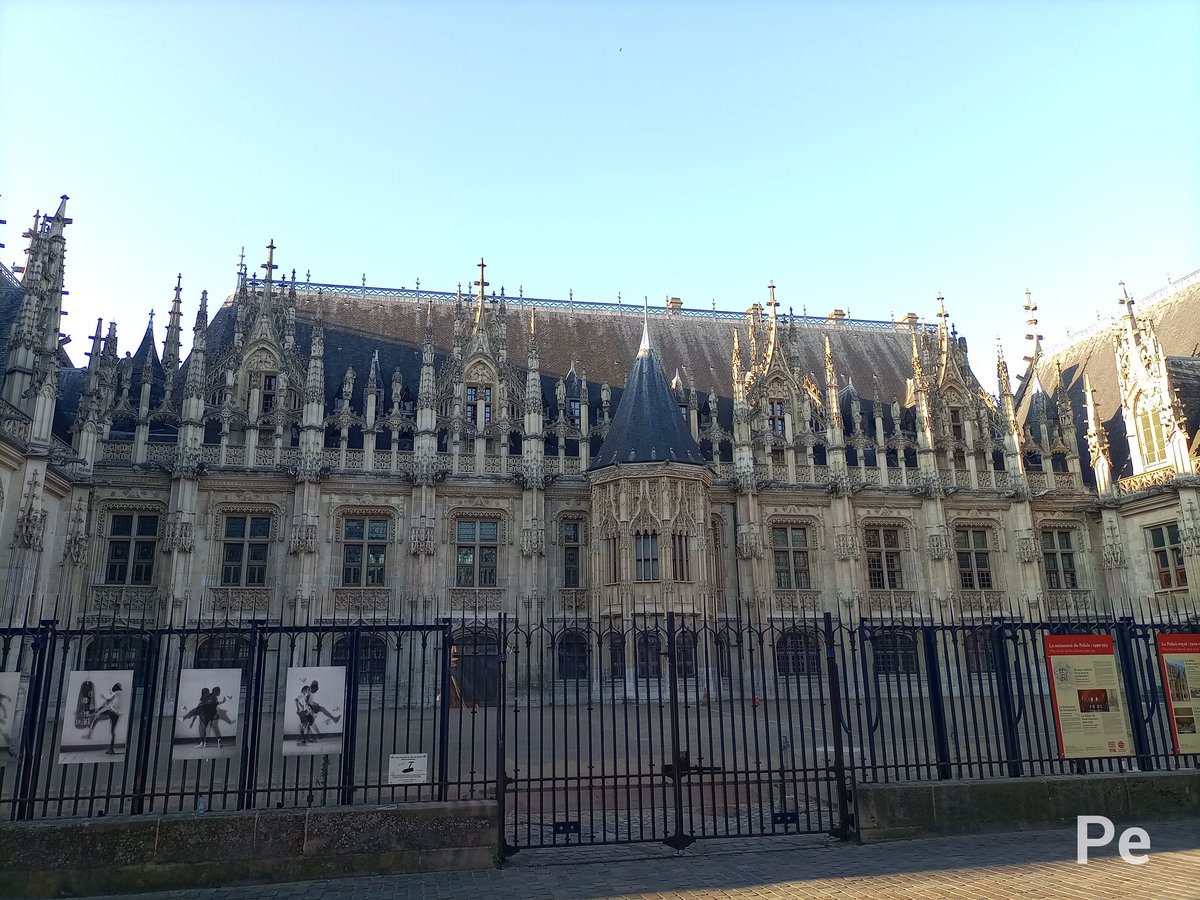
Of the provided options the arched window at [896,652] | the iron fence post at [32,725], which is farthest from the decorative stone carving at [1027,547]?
the iron fence post at [32,725]

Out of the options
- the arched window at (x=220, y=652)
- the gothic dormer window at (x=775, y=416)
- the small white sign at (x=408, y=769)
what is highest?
the gothic dormer window at (x=775, y=416)

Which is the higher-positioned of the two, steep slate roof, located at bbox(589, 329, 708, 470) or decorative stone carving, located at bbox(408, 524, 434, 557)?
steep slate roof, located at bbox(589, 329, 708, 470)

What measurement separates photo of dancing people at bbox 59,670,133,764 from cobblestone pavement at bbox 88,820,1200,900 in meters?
1.75

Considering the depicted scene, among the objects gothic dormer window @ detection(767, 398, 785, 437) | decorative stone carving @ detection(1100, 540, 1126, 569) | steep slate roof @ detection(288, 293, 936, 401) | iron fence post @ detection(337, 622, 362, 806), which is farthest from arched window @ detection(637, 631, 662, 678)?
decorative stone carving @ detection(1100, 540, 1126, 569)

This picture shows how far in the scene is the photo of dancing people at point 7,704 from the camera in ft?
30.1

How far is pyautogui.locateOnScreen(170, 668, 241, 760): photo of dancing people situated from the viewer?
9180mm

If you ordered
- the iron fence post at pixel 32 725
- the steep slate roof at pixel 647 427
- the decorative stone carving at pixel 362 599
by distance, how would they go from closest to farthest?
the iron fence post at pixel 32 725 < the decorative stone carving at pixel 362 599 < the steep slate roof at pixel 647 427

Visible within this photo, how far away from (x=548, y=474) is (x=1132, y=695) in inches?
761

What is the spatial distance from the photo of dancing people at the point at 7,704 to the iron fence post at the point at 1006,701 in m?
12.0

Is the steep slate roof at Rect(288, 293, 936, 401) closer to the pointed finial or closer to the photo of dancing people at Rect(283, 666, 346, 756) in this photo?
the pointed finial

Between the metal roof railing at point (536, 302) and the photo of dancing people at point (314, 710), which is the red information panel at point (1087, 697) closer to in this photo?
the photo of dancing people at point (314, 710)

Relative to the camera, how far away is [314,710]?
9.54 meters

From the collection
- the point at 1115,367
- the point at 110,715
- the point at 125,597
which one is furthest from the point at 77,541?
the point at 1115,367

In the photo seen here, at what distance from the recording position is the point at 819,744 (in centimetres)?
1777
